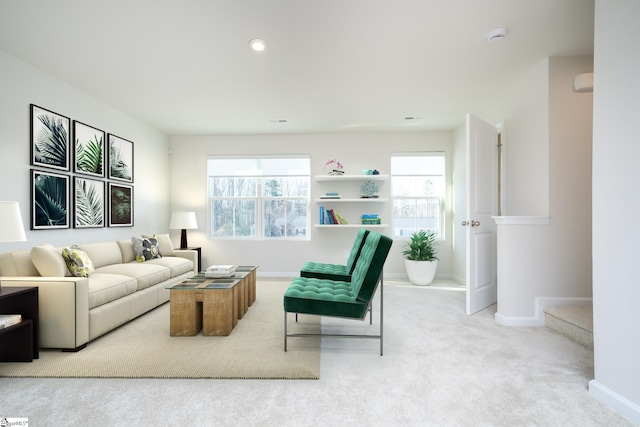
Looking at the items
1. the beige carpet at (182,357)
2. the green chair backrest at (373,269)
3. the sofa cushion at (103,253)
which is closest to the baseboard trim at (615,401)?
the green chair backrest at (373,269)

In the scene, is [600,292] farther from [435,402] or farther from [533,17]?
[533,17]

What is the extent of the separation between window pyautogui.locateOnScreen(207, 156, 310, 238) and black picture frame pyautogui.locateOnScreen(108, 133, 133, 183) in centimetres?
134

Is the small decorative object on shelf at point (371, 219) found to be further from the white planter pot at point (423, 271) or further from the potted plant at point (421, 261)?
the white planter pot at point (423, 271)

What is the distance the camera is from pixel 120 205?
4.41 meters

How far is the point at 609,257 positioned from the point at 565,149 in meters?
1.68

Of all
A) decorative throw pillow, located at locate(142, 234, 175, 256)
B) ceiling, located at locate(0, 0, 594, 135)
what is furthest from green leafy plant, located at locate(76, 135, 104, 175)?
decorative throw pillow, located at locate(142, 234, 175, 256)

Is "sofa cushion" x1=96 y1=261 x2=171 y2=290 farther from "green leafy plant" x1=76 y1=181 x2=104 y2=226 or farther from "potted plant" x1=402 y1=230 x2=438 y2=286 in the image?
"potted plant" x1=402 y1=230 x2=438 y2=286

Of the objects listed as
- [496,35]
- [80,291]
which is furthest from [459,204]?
[80,291]

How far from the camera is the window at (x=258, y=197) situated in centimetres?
562

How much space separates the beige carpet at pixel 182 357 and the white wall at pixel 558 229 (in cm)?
199

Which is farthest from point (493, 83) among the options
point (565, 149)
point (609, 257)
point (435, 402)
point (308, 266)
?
point (435, 402)

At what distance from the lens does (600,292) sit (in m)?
1.85

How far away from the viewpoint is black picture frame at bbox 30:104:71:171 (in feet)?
10.3

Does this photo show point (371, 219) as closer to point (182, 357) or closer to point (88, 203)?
point (182, 357)
